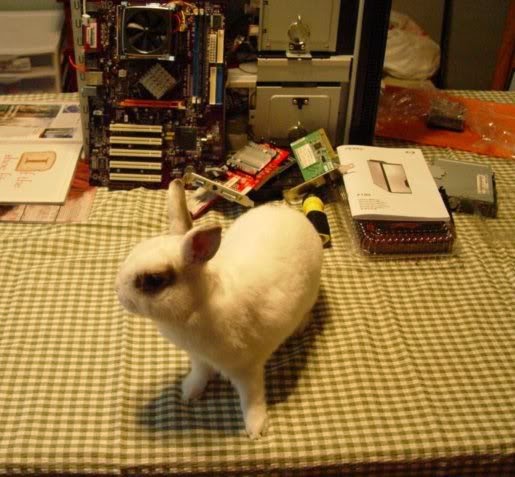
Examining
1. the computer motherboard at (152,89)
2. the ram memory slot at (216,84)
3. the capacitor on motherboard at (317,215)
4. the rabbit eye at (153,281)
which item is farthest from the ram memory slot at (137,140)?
the rabbit eye at (153,281)

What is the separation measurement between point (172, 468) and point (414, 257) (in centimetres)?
73

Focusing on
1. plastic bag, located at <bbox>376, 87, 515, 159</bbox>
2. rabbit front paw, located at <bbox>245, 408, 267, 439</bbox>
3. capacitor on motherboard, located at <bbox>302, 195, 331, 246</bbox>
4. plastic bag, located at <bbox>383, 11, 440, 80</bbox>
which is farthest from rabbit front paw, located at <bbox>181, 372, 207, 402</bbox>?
plastic bag, located at <bbox>383, 11, 440, 80</bbox>

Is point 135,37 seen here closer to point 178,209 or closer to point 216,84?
point 216,84

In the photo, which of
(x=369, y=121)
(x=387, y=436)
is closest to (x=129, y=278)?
(x=387, y=436)

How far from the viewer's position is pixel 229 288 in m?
0.87

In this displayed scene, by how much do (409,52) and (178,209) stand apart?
5.58 feet

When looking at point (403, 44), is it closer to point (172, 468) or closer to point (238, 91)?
point (238, 91)

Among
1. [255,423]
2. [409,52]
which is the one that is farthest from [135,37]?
[409,52]

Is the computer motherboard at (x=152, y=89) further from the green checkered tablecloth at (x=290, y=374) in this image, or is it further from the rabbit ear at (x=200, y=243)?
the rabbit ear at (x=200, y=243)

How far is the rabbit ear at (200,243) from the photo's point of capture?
763 mm

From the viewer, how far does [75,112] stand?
173cm

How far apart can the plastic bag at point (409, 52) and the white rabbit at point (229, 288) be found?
4.44 feet

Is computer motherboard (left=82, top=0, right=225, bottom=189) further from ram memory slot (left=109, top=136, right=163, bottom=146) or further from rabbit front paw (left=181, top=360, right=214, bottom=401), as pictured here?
rabbit front paw (left=181, top=360, right=214, bottom=401)

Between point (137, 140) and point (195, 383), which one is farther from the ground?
point (137, 140)
